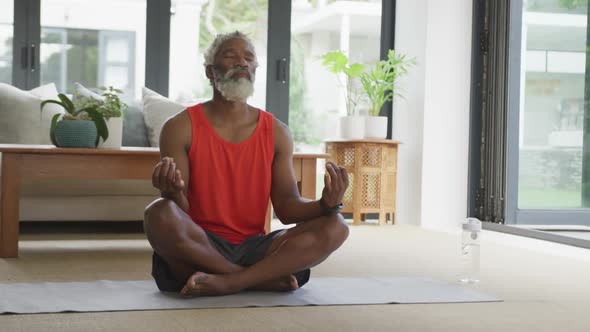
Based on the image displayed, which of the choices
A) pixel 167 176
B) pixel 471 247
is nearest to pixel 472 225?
pixel 471 247

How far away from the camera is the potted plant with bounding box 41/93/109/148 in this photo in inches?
150

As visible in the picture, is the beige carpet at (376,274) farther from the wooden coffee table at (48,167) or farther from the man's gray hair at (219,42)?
the man's gray hair at (219,42)

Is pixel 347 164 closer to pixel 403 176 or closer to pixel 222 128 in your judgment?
pixel 403 176

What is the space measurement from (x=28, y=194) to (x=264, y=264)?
97.2 inches

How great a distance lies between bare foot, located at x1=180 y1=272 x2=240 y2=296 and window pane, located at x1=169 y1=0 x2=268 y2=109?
3717 mm

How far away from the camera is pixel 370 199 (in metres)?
6.03

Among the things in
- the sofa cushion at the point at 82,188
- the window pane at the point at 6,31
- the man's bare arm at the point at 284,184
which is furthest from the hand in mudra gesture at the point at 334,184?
the window pane at the point at 6,31

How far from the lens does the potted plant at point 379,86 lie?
6.05 meters

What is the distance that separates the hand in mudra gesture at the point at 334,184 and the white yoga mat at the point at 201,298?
32 centimetres

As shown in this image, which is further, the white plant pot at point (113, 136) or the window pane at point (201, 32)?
the window pane at point (201, 32)

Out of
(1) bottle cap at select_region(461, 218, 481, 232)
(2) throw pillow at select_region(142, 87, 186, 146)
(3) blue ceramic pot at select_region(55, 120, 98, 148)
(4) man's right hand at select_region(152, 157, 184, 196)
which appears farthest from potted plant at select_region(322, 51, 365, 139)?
(4) man's right hand at select_region(152, 157, 184, 196)

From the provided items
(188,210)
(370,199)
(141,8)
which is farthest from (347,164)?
(188,210)

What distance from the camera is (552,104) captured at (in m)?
5.64

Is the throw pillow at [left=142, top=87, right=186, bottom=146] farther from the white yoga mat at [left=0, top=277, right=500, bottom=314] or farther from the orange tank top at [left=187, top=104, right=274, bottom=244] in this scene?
the orange tank top at [left=187, top=104, right=274, bottom=244]
